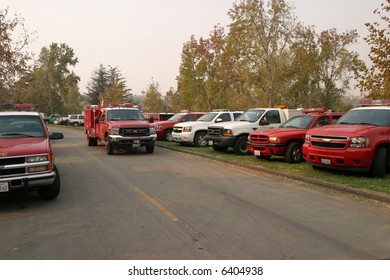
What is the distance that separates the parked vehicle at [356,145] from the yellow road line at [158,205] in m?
4.72

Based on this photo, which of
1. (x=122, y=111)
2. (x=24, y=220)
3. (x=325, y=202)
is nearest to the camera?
(x=24, y=220)

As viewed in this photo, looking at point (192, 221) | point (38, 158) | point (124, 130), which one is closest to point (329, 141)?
point (192, 221)

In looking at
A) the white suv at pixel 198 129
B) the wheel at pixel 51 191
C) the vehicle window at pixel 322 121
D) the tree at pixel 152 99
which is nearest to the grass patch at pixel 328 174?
the vehicle window at pixel 322 121

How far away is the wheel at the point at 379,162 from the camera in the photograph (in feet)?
29.8

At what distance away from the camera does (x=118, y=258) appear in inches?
172

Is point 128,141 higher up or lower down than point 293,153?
higher up

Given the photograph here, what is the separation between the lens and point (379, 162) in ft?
29.8

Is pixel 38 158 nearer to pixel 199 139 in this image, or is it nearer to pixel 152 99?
pixel 199 139

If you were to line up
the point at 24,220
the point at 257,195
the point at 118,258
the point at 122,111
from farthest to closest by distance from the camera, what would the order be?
the point at 122,111, the point at 257,195, the point at 24,220, the point at 118,258

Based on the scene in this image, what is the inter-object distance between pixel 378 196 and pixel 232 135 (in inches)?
306

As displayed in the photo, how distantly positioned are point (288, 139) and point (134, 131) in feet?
21.5

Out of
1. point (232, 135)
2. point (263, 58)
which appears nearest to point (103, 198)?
point (232, 135)

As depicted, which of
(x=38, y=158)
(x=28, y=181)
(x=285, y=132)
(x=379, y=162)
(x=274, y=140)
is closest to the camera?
(x=28, y=181)

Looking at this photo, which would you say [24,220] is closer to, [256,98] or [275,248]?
[275,248]
